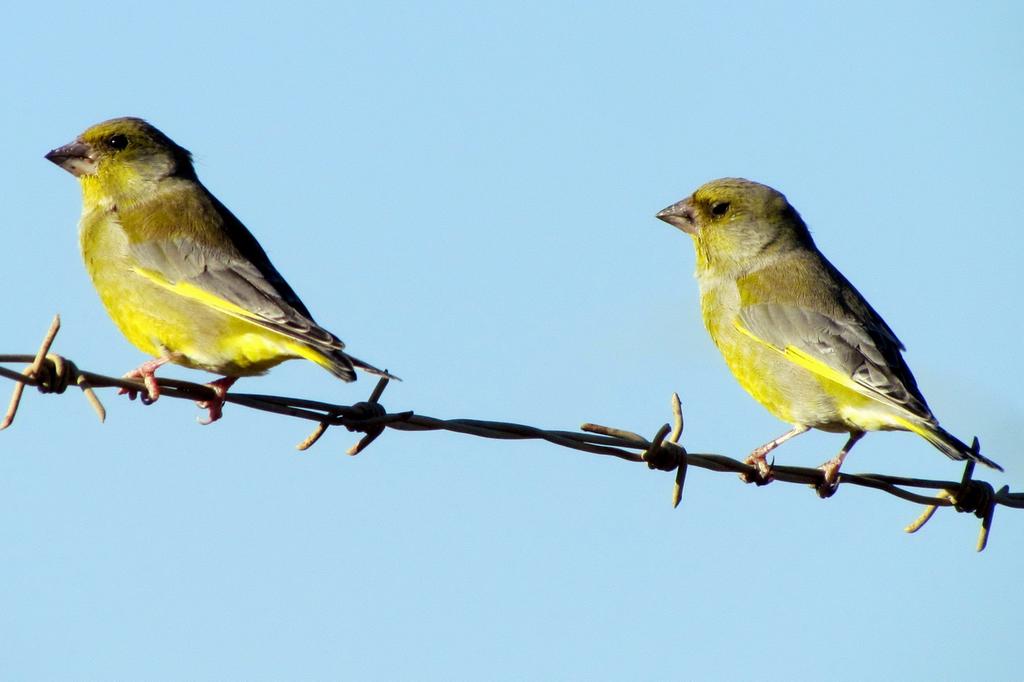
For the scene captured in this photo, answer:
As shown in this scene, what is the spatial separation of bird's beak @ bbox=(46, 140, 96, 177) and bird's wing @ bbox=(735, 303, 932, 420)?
361 centimetres

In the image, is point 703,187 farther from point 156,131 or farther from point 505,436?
point 505,436

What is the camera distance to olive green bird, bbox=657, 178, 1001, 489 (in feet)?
21.2

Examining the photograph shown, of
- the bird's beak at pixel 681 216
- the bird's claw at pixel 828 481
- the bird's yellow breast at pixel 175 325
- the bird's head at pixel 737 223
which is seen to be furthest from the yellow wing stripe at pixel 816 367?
the bird's yellow breast at pixel 175 325

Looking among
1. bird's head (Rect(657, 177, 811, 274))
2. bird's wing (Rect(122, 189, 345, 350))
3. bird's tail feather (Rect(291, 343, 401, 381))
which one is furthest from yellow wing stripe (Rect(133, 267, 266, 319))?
bird's head (Rect(657, 177, 811, 274))

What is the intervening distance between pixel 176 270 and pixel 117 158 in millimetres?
1241

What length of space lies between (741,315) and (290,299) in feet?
9.02

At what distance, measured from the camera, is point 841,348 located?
6.79 metres

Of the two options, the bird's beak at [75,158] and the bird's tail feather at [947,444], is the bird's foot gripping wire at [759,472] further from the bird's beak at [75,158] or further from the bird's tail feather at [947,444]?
the bird's beak at [75,158]

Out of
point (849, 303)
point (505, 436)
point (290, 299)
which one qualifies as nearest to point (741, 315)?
point (849, 303)

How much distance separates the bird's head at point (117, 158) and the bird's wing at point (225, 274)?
18.5 inches

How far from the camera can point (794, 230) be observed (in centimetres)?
810

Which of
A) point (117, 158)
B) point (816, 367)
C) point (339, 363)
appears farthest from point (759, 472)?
point (117, 158)

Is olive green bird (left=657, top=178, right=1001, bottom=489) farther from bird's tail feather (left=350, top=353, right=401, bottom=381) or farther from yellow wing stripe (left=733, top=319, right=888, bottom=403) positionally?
bird's tail feather (left=350, top=353, right=401, bottom=381)

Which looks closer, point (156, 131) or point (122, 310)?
point (122, 310)
